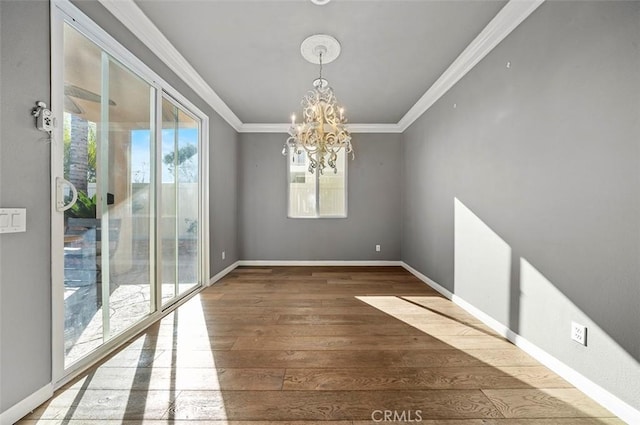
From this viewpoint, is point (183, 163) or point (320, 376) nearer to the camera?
point (320, 376)

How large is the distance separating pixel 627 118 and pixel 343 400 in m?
2.10

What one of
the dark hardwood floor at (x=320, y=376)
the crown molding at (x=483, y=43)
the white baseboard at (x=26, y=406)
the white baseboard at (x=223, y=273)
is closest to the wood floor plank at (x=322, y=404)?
the dark hardwood floor at (x=320, y=376)

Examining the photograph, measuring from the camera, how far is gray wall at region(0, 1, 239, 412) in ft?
4.14

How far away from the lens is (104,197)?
1944 mm

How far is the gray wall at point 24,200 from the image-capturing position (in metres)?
1.26

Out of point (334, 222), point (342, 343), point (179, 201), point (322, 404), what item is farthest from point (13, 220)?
point (334, 222)

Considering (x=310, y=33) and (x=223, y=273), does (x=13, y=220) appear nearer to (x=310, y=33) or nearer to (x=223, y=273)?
(x=310, y=33)

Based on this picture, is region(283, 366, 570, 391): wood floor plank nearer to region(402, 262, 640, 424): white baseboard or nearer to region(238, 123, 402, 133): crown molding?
region(402, 262, 640, 424): white baseboard

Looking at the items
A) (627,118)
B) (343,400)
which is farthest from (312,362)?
(627,118)

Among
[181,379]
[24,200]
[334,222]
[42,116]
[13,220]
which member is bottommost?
[181,379]

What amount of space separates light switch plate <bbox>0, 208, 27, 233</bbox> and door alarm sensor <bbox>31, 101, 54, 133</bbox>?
0.46 meters

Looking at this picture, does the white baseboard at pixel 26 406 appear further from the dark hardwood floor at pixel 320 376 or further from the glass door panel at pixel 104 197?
the glass door panel at pixel 104 197

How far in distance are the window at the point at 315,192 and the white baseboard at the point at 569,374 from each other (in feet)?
9.34

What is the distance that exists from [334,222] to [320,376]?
3358 millimetres
